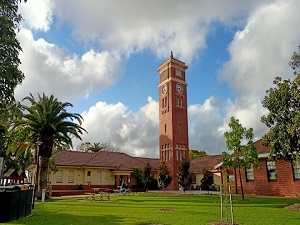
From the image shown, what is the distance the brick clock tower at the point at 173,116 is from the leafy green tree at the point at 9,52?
36302 mm

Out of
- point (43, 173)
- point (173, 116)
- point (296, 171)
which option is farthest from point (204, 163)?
point (43, 173)

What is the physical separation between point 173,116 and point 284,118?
3179cm

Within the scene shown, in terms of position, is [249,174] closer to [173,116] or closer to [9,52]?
[173,116]

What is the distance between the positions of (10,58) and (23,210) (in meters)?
7.60

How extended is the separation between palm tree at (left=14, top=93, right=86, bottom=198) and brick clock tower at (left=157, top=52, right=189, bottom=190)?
24.1 metres

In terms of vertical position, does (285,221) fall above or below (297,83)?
below

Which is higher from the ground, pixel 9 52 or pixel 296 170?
pixel 9 52

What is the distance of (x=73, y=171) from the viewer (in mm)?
40156

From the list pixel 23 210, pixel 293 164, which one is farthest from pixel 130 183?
pixel 23 210

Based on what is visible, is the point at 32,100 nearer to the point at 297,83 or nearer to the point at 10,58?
the point at 10,58

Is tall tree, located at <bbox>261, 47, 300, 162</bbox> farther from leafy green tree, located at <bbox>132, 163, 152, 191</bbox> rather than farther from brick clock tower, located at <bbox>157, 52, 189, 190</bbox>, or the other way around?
brick clock tower, located at <bbox>157, 52, 189, 190</bbox>

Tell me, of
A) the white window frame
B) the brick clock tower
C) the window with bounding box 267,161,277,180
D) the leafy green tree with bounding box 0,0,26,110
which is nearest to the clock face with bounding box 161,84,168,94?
the brick clock tower

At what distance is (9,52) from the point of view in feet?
43.9

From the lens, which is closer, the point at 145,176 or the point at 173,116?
the point at 145,176
